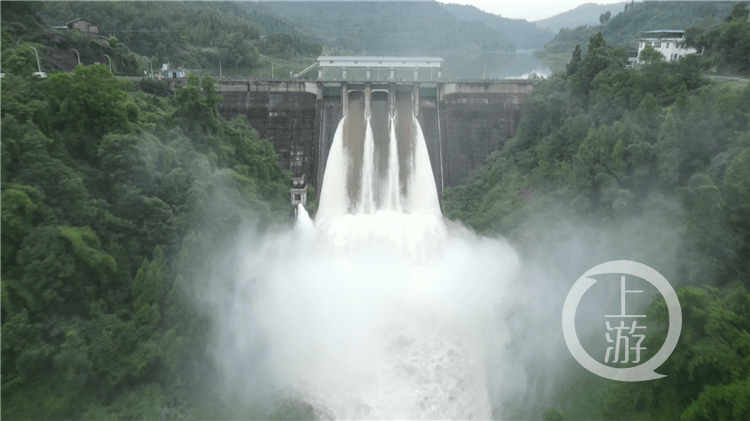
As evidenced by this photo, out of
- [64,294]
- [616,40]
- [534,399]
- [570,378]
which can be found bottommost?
[534,399]

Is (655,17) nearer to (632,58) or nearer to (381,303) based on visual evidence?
(632,58)

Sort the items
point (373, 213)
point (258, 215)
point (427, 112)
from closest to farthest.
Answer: point (258, 215) < point (373, 213) < point (427, 112)

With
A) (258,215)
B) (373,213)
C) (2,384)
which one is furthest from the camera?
(373,213)

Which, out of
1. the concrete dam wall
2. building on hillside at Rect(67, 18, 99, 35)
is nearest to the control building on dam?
the concrete dam wall

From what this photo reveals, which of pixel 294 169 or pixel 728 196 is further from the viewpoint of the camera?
pixel 294 169

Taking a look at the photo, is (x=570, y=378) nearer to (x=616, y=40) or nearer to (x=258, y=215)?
(x=258, y=215)

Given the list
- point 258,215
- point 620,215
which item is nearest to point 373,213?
point 258,215

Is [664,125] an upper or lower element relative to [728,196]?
upper

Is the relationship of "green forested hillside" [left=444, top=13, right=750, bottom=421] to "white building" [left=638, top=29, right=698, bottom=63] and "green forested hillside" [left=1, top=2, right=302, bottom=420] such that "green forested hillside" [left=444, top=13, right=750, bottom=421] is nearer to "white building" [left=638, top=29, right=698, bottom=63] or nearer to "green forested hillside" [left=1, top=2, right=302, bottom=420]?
"green forested hillside" [left=1, top=2, right=302, bottom=420]
